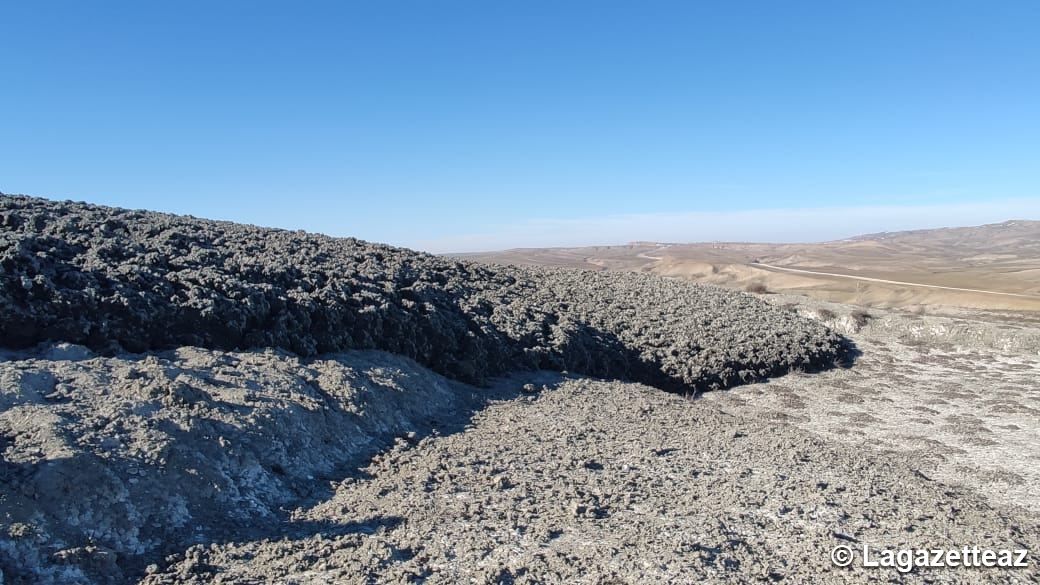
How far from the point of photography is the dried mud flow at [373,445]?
4.45 m

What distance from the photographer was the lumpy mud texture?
24.4 ft

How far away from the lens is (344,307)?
9.84 m

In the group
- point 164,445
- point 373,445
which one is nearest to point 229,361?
point 373,445

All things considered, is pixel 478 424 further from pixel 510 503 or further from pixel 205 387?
pixel 205 387

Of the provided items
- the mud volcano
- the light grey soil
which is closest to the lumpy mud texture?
the mud volcano

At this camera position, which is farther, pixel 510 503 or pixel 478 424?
pixel 478 424

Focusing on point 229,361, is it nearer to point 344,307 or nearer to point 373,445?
point 373,445

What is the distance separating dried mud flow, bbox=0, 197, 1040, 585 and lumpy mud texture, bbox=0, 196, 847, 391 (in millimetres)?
48

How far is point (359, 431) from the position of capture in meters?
7.07

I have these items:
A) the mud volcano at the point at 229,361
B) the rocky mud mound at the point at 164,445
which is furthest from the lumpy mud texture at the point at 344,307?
the rocky mud mound at the point at 164,445

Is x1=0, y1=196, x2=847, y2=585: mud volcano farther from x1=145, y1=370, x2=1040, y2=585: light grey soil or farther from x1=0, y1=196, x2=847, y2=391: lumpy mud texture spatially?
x1=145, y1=370, x2=1040, y2=585: light grey soil

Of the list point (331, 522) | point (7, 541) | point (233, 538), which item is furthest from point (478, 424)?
point (7, 541)

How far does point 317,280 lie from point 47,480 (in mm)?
6283

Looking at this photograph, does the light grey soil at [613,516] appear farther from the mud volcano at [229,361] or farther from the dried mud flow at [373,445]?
the mud volcano at [229,361]
